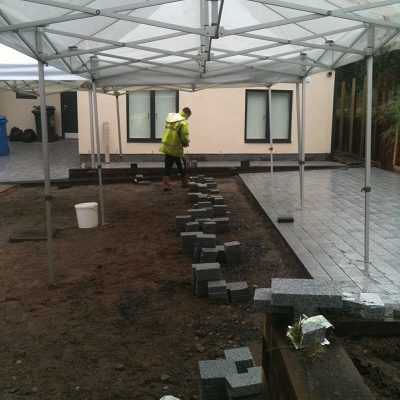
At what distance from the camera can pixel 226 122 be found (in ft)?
53.3

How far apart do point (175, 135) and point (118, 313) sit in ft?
23.5

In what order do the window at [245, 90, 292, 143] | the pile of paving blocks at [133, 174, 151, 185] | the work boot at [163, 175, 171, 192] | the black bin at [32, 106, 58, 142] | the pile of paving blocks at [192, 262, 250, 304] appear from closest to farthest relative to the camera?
the pile of paving blocks at [192, 262, 250, 304] < the work boot at [163, 175, 171, 192] < the pile of paving blocks at [133, 174, 151, 185] < the window at [245, 90, 292, 143] < the black bin at [32, 106, 58, 142]

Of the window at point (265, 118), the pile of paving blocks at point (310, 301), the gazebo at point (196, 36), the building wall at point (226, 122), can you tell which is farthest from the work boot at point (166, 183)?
the pile of paving blocks at point (310, 301)

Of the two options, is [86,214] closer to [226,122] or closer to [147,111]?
[147,111]

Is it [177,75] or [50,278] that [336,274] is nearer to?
[50,278]

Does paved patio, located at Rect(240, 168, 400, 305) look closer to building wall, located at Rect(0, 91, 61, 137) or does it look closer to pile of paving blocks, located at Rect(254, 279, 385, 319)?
pile of paving blocks, located at Rect(254, 279, 385, 319)

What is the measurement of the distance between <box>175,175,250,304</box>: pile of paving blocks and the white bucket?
5.23ft

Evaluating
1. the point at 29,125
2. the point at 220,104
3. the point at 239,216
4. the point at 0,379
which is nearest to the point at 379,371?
the point at 0,379

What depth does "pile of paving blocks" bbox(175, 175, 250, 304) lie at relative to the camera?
4.87m

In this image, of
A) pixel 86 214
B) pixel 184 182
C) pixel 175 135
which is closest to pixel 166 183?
pixel 184 182

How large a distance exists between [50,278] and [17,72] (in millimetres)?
5407

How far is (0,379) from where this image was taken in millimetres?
3520

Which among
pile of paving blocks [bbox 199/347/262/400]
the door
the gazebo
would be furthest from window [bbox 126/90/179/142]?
pile of paving blocks [bbox 199/347/262/400]

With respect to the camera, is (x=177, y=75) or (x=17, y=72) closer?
(x=177, y=75)
